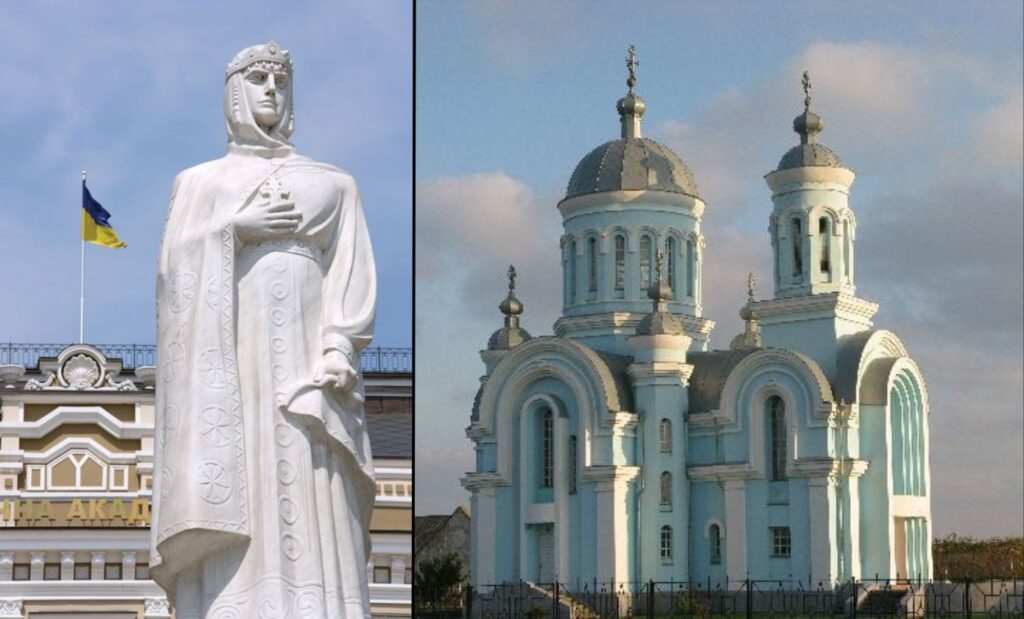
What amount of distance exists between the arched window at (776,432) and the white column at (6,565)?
14464mm

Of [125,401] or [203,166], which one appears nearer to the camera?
[203,166]

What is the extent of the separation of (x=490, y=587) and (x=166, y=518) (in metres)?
21.7

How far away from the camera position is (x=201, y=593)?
529cm

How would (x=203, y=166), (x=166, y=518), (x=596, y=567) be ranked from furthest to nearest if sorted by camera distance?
(x=596, y=567), (x=203, y=166), (x=166, y=518)

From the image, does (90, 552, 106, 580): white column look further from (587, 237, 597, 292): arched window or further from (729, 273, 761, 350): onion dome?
(729, 273, 761, 350): onion dome

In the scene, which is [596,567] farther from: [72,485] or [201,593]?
[201,593]

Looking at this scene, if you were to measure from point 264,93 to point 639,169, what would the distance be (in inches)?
875

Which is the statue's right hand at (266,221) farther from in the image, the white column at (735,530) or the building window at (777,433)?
the building window at (777,433)

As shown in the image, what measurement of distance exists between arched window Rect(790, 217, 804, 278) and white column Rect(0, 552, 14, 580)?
1447cm

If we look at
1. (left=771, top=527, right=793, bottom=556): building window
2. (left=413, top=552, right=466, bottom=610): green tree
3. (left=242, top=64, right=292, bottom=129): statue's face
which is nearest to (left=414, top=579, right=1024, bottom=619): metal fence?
(left=413, top=552, right=466, bottom=610): green tree

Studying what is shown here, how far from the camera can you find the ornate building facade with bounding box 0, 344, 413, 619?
14.4 meters

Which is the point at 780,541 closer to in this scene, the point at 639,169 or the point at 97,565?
the point at 639,169

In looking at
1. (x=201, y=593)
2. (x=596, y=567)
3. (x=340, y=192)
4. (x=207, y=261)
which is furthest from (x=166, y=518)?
(x=596, y=567)

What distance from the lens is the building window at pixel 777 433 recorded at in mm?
27500
